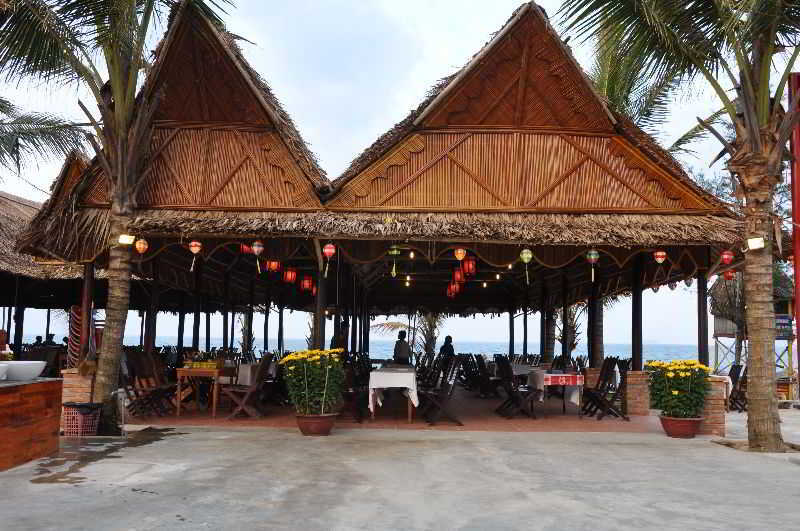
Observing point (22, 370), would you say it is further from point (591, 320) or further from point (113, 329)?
point (591, 320)

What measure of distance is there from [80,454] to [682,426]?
737 centimetres

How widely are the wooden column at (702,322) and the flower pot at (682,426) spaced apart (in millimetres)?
1405

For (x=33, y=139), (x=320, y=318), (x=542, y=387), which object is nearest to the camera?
(x=320, y=318)

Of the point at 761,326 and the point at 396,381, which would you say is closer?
the point at 761,326

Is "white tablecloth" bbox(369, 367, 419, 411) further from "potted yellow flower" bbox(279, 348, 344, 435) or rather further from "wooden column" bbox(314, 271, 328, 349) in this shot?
"potted yellow flower" bbox(279, 348, 344, 435)

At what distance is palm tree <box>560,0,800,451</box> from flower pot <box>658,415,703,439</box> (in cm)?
90

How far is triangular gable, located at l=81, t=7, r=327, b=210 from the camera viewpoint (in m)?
11.3

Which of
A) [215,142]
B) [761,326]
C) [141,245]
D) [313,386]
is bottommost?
[313,386]

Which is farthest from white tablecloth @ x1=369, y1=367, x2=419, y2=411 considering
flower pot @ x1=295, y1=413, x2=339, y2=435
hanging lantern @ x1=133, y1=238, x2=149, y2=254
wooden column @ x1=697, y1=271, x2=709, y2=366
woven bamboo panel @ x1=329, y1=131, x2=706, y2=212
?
wooden column @ x1=697, y1=271, x2=709, y2=366

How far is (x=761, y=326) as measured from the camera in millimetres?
8859

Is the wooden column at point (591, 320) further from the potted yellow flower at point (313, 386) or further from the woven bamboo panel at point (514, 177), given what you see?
the potted yellow flower at point (313, 386)

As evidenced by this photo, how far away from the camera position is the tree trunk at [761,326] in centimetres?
880

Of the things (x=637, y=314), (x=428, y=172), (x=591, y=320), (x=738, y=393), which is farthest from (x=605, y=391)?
(x=738, y=393)

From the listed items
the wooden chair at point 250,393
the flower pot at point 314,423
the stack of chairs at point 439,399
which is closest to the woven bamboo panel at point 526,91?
the stack of chairs at point 439,399
